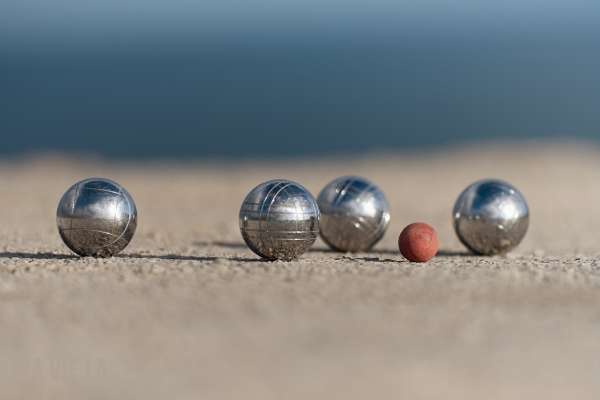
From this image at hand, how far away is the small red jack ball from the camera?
12820 millimetres

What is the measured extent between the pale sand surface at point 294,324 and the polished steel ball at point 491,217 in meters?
0.47

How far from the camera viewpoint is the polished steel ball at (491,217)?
14.1 m

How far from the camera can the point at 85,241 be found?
1267cm

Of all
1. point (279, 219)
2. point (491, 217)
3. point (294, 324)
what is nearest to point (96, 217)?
point (279, 219)

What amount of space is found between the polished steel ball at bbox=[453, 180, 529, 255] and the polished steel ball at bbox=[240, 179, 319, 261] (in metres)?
2.93

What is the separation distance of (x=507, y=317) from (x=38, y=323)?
4.67 metres

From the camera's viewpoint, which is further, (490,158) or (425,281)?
(490,158)

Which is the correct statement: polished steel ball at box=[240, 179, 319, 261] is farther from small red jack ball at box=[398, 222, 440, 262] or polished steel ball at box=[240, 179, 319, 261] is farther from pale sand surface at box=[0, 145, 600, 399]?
small red jack ball at box=[398, 222, 440, 262]

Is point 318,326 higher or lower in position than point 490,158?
lower

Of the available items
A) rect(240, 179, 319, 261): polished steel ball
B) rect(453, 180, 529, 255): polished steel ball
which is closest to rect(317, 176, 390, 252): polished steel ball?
rect(453, 180, 529, 255): polished steel ball

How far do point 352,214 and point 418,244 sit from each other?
161cm

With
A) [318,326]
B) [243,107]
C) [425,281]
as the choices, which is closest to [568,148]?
[425,281]

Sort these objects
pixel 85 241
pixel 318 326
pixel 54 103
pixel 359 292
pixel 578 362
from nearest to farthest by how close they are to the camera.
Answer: pixel 578 362, pixel 318 326, pixel 359 292, pixel 85 241, pixel 54 103

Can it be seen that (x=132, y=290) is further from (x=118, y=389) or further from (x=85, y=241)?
(x=118, y=389)
